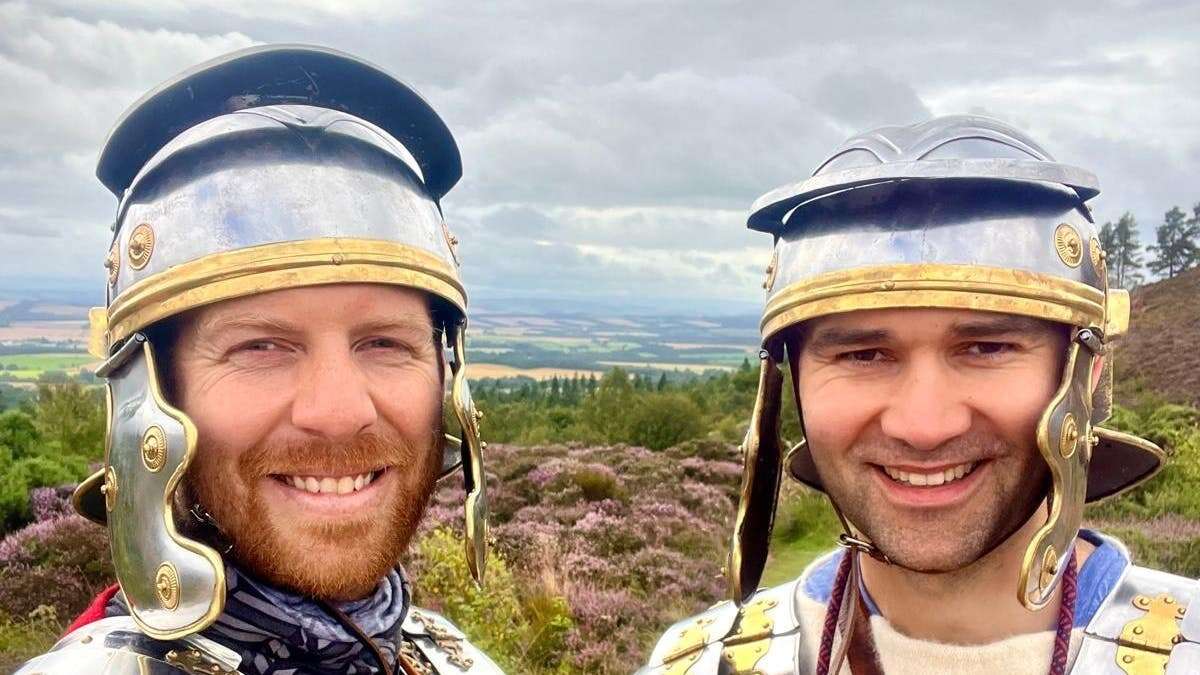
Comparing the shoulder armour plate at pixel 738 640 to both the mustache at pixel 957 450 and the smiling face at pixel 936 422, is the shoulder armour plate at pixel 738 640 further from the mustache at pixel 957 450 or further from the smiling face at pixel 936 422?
the mustache at pixel 957 450

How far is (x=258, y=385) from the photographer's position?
8.54 feet

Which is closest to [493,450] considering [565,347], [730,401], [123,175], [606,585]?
[606,585]

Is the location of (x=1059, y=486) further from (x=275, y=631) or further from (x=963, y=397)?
(x=275, y=631)

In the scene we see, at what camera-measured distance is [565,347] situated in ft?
325

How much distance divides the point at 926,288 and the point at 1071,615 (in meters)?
1.03

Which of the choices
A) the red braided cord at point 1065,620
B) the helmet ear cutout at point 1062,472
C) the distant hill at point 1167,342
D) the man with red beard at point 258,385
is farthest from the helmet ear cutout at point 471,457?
the distant hill at point 1167,342

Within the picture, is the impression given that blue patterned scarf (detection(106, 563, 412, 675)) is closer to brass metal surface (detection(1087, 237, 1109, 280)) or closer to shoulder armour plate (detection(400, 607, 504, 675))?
shoulder armour plate (detection(400, 607, 504, 675))

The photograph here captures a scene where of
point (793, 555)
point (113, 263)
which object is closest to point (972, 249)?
point (113, 263)

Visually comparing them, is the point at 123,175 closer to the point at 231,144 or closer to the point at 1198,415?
the point at 231,144

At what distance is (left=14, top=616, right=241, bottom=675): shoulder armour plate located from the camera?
244 centimetres

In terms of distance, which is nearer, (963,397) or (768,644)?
(963,397)

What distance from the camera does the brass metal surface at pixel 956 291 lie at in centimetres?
262

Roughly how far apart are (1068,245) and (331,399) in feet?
6.92

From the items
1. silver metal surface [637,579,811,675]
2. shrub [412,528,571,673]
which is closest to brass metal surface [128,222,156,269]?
silver metal surface [637,579,811,675]
